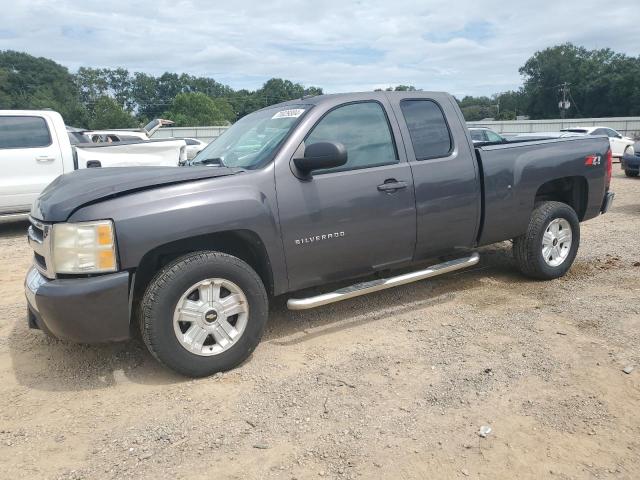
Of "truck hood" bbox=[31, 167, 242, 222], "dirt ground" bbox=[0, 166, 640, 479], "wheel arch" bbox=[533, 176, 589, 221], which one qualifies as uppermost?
"truck hood" bbox=[31, 167, 242, 222]

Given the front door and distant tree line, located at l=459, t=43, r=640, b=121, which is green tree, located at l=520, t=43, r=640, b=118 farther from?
the front door

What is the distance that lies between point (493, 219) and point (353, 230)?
1543 mm

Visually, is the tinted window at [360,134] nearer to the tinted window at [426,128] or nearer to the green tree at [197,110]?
the tinted window at [426,128]

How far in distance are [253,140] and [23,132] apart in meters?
5.66

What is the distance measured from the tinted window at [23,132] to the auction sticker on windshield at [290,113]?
5.52 m

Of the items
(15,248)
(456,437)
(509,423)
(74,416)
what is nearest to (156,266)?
(74,416)

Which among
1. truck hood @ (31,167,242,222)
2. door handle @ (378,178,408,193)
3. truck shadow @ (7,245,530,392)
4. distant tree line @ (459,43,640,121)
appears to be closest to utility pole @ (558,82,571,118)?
distant tree line @ (459,43,640,121)

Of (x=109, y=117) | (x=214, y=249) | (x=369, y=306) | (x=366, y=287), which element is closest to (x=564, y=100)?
(x=109, y=117)

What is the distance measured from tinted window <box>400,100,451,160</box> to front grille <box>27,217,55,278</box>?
2.74 meters

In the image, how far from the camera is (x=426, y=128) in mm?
4434

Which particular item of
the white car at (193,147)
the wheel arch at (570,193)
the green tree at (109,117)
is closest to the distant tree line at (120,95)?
the green tree at (109,117)

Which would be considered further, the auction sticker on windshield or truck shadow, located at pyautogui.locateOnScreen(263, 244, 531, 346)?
truck shadow, located at pyautogui.locateOnScreen(263, 244, 531, 346)

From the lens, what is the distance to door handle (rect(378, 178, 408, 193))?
400 centimetres

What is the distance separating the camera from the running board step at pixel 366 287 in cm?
371
